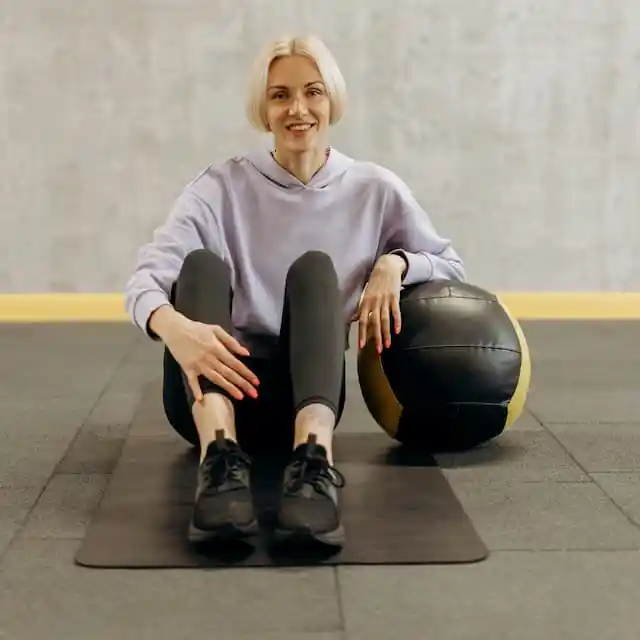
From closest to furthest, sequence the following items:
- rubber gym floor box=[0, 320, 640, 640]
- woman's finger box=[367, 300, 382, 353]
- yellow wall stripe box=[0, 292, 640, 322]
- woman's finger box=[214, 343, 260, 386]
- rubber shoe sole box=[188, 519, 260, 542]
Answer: rubber gym floor box=[0, 320, 640, 640] → rubber shoe sole box=[188, 519, 260, 542] → woman's finger box=[214, 343, 260, 386] → woman's finger box=[367, 300, 382, 353] → yellow wall stripe box=[0, 292, 640, 322]

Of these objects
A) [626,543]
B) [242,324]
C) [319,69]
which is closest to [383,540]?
[626,543]

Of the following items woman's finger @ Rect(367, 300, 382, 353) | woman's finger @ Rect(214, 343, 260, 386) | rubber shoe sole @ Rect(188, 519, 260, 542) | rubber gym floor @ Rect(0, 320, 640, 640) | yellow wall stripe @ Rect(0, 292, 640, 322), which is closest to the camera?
rubber gym floor @ Rect(0, 320, 640, 640)

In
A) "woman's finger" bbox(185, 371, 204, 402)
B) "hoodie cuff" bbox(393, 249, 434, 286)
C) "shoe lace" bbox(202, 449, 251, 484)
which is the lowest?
"shoe lace" bbox(202, 449, 251, 484)

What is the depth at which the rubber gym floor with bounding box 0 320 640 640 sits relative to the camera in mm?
1562

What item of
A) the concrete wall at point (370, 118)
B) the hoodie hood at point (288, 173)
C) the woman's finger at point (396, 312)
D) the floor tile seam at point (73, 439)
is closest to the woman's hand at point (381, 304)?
the woman's finger at point (396, 312)

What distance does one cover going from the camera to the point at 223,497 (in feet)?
6.00

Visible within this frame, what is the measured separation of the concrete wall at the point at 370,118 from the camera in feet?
14.7

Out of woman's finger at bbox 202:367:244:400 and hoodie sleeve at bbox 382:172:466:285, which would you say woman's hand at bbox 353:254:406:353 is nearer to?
hoodie sleeve at bbox 382:172:466:285

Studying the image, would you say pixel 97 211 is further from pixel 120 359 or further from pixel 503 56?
pixel 503 56

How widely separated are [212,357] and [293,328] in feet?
0.67

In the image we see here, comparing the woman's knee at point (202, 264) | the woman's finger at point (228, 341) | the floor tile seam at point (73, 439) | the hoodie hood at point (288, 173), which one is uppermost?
the hoodie hood at point (288, 173)

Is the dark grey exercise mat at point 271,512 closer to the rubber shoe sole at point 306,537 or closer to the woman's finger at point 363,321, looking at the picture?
the rubber shoe sole at point 306,537

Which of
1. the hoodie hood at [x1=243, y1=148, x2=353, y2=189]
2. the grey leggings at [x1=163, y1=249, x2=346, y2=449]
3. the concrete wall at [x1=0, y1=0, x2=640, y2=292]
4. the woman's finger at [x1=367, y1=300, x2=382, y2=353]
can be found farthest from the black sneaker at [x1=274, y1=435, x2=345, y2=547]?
the concrete wall at [x1=0, y1=0, x2=640, y2=292]

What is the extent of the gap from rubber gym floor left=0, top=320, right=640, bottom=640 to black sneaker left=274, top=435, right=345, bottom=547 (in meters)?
0.07
